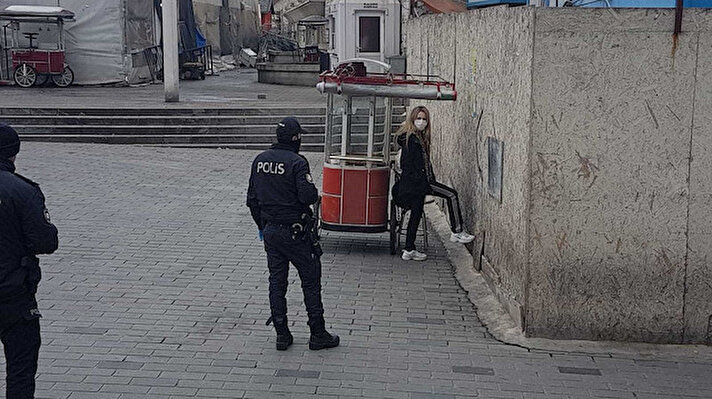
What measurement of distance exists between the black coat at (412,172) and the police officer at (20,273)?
191 inches

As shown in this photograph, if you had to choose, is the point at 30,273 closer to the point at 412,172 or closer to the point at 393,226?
the point at 412,172

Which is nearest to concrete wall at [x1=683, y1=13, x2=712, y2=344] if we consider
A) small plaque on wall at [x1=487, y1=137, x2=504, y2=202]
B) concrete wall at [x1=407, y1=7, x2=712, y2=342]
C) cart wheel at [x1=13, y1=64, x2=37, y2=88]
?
concrete wall at [x1=407, y1=7, x2=712, y2=342]

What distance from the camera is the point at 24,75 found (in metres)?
24.9

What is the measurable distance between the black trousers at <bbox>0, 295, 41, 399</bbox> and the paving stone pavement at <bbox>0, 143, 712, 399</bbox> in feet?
2.62

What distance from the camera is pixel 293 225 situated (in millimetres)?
6625

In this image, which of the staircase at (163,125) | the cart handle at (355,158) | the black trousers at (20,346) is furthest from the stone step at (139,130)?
the black trousers at (20,346)

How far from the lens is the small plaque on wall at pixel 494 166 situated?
7.96m

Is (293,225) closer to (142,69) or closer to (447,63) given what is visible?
(447,63)

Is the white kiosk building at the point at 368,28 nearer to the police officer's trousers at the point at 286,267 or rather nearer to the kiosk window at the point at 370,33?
the kiosk window at the point at 370,33

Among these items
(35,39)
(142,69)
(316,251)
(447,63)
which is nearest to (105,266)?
(316,251)

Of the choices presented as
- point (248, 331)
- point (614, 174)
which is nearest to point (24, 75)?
point (248, 331)

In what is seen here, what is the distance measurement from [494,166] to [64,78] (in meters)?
20.4

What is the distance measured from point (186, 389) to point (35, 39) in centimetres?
2179

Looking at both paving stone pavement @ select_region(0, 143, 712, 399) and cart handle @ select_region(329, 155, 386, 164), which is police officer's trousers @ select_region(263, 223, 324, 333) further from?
cart handle @ select_region(329, 155, 386, 164)
